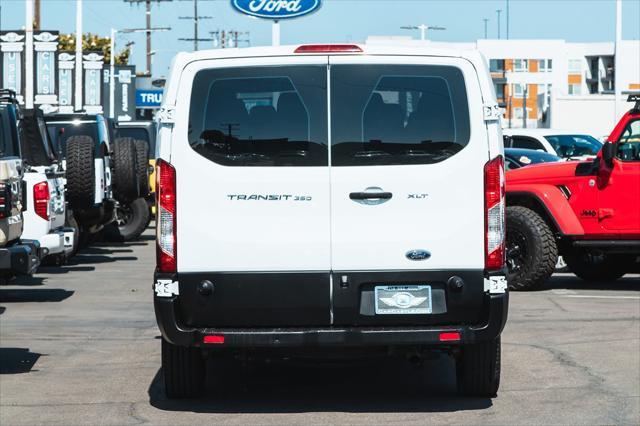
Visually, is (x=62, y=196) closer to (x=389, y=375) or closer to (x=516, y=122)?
(x=389, y=375)

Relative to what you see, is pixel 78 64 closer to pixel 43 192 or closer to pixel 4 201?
pixel 43 192

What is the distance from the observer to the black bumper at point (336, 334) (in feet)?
26.0

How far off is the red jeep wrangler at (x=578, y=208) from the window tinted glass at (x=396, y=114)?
7.31 metres

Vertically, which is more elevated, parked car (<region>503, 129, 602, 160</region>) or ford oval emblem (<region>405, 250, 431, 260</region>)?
parked car (<region>503, 129, 602, 160</region>)

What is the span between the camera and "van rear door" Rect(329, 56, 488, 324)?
313 inches

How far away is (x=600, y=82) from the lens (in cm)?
13238

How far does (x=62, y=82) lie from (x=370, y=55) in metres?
35.9

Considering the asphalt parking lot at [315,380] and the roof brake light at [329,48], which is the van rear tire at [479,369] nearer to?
the asphalt parking lot at [315,380]

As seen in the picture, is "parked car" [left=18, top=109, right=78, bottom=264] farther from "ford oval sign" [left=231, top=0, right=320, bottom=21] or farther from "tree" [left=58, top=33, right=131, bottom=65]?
"tree" [left=58, top=33, right=131, bottom=65]

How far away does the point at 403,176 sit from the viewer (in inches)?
313

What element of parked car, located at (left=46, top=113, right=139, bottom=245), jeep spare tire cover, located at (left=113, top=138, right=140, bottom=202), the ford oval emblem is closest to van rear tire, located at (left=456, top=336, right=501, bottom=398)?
the ford oval emblem

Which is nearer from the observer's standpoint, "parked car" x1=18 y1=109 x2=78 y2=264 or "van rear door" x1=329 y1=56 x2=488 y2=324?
"van rear door" x1=329 y1=56 x2=488 y2=324

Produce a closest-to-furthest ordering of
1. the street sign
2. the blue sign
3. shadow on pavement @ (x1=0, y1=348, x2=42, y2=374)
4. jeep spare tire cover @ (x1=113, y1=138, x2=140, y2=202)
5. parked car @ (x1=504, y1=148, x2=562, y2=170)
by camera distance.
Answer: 1. shadow on pavement @ (x1=0, y1=348, x2=42, y2=374)
2. parked car @ (x1=504, y1=148, x2=562, y2=170)
3. jeep spare tire cover @ (x1=113, y1=138, x2=140, y2=202)
4. the street sign
5. the blue sign

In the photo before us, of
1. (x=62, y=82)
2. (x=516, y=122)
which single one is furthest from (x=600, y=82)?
(x=62, y=82)
